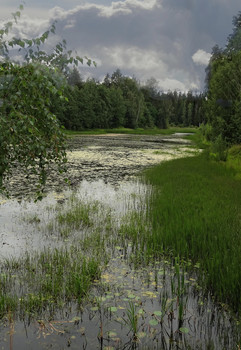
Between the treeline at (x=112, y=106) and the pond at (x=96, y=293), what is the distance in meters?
45.1

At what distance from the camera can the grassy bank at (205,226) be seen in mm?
5783

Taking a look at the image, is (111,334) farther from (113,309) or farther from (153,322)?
(153,322)

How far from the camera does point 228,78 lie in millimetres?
27969

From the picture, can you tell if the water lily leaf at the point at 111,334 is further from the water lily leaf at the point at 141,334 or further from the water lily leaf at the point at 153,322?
the water lily leaf at the point at 153,322

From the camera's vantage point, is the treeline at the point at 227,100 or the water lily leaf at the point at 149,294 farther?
the treeline at the point at 227,100

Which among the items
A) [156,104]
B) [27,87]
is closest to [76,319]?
[27,87]

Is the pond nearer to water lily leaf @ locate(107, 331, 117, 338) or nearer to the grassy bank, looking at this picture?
water lily leaf @ locate(107, 331, 117, 338)

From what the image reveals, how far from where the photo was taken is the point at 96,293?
18.5 feet

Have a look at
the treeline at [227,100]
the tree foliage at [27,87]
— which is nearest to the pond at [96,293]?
the tree foliage at [27,87]

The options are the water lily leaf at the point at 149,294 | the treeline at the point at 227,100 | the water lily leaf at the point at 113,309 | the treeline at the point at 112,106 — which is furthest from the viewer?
the treeline at the point at 112,106

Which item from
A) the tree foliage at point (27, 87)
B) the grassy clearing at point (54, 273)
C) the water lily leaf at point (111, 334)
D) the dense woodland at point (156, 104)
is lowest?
the water lily leaf at point (111, 334)

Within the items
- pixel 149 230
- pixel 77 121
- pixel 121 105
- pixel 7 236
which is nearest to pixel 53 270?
pixel 7 236

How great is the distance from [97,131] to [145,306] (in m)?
80.9

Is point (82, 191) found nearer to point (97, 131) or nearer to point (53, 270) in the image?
point (53, 270)
